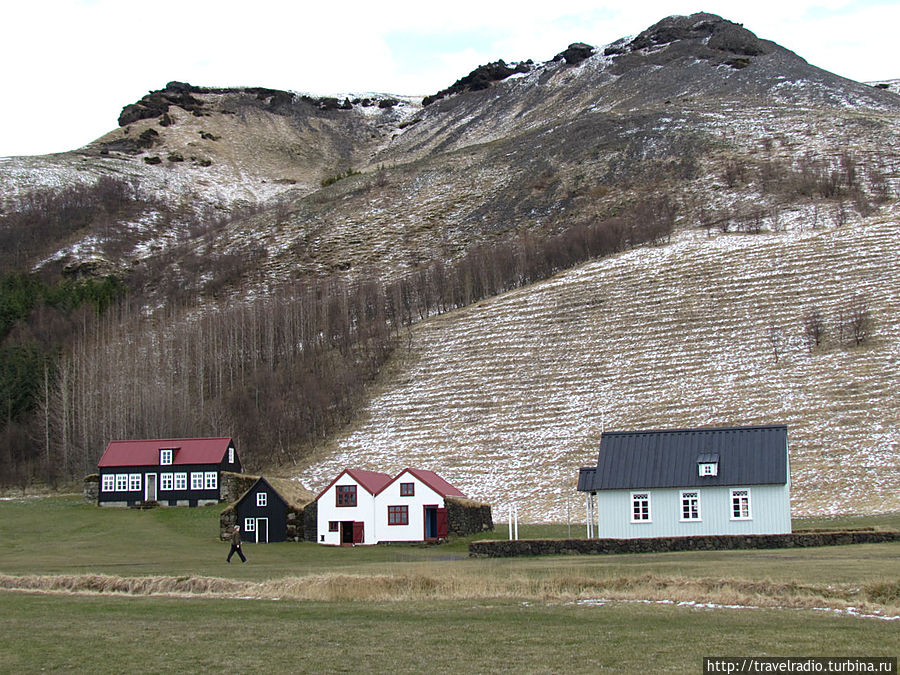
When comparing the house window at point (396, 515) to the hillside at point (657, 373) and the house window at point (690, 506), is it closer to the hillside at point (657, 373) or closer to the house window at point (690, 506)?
the hillside at point (657, 373)

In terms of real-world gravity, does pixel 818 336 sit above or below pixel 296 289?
below

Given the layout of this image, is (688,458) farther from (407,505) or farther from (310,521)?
(310,521)

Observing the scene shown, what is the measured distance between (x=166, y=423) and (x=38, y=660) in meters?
70.1

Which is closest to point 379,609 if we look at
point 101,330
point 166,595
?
point 166,595

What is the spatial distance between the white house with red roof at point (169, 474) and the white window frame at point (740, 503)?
3791 cm

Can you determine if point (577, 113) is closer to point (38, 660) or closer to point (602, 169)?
point (602, 169)

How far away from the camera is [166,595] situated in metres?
24.5

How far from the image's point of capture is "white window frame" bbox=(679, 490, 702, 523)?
40.7 m

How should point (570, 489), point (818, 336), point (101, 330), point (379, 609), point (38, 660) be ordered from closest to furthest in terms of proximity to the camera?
point (38, 660) < point (379, 609) < point (570, 489) < point (818, 336) < point (101, 330)

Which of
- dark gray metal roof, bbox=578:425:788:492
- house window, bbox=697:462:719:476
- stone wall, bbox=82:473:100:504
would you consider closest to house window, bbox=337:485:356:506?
dark gray metal roof, bbox=578:425:788:492

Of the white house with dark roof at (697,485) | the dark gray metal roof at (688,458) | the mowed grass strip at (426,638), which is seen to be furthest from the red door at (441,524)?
the mowed grass strip at (426,638)

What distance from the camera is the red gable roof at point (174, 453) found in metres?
66.5

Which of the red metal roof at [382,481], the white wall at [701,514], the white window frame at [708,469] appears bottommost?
the white wall at [701,514]

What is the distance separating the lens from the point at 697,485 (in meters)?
40.7
